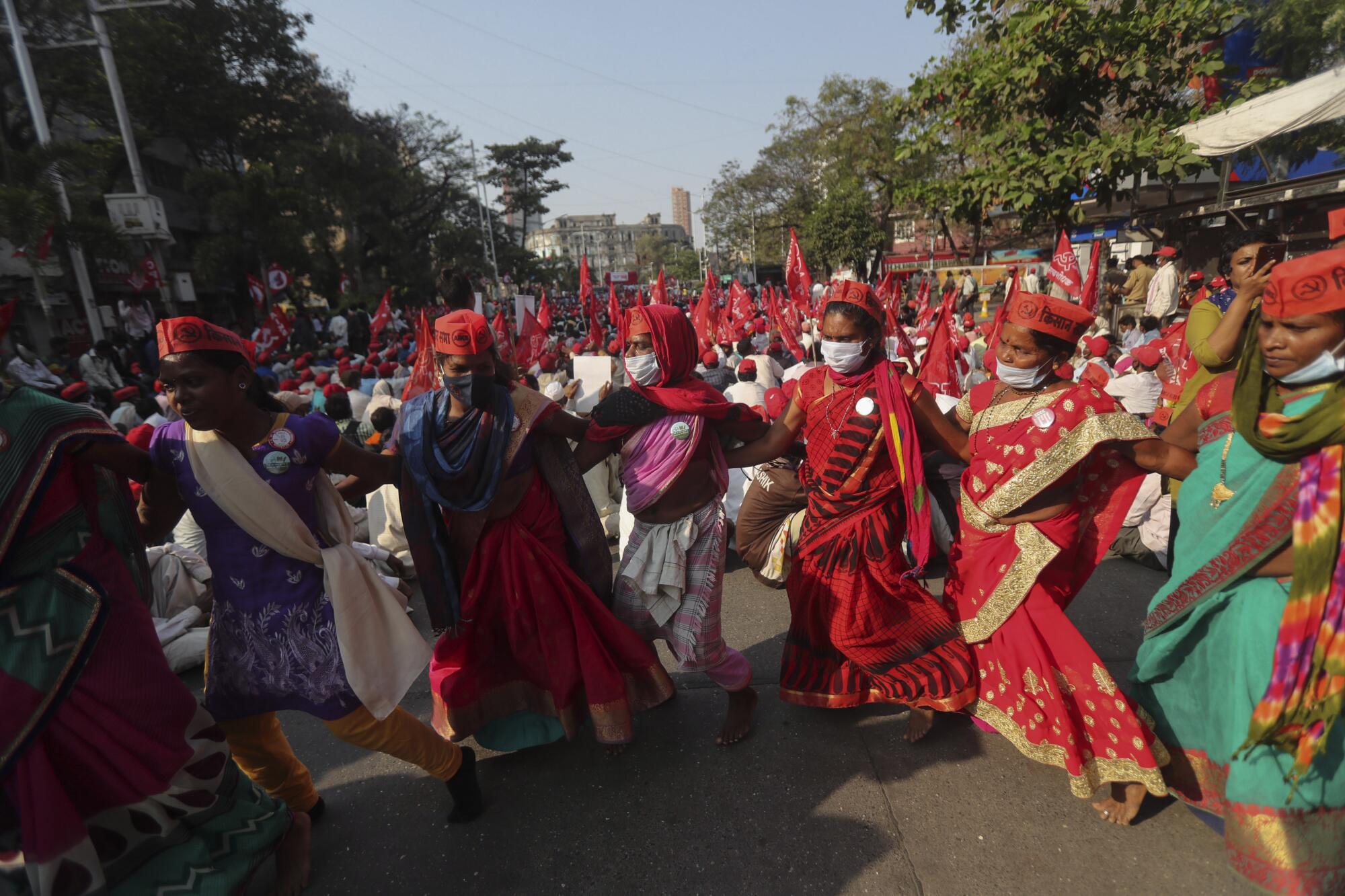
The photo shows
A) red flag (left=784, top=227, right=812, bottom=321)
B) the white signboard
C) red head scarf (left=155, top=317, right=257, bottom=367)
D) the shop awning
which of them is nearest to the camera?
red head scarf (left=155, top=317, right=257, bottom=367)

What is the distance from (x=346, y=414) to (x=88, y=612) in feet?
11.4

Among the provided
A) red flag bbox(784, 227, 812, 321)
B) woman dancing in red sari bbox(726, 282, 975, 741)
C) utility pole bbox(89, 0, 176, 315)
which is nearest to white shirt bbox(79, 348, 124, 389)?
utility pole bbox(89, 0, 176, 315)

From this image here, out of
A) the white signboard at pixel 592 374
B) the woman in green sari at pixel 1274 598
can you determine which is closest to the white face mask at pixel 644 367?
the woman in green sari at pixel 1274 598

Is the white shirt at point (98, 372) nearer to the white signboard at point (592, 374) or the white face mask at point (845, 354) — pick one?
the white signboard at point (592, 374)

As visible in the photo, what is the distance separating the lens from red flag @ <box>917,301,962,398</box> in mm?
5232

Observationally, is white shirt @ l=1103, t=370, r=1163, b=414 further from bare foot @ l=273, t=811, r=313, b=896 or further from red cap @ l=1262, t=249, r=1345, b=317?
bare foot @ l=273, t=811, r=313, b=896

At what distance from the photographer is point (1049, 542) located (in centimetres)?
239

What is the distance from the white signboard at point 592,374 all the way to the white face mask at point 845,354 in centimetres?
440

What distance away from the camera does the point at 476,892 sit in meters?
2.25

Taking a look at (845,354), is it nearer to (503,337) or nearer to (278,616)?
(278,616)

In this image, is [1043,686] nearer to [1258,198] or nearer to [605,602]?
[605,602]

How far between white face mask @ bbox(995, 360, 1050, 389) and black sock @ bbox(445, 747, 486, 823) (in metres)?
2.34

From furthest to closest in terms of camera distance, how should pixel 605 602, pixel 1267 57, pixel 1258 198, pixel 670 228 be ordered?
pixel 670 228 < pixel 1267 57 < pixel 1258 198 < pixel 605 602

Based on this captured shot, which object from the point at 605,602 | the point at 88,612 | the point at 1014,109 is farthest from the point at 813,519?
the point at 1014,109
